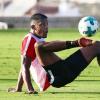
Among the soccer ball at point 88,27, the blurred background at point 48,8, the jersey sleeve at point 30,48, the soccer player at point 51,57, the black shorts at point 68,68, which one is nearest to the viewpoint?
the soccer player at point 51,57

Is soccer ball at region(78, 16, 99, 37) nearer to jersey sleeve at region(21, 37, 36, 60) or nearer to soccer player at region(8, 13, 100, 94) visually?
soccer player at region(8, 13, 100, 94)

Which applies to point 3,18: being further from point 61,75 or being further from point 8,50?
point 61,75

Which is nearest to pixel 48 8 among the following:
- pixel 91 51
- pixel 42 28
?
pixel 42 28

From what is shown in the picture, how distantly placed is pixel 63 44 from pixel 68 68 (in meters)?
0.46

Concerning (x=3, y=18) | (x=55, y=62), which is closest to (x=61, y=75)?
(x=55, y=62)

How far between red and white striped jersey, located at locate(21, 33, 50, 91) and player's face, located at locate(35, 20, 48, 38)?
93 mm

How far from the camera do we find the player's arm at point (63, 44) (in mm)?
10289

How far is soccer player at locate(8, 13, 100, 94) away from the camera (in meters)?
10.5

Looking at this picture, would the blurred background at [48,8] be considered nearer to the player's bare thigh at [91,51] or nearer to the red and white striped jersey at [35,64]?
the red and white striped jersey at [35,64]

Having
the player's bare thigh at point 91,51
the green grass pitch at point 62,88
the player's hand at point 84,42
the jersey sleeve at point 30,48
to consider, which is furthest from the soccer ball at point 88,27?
the green grass pitch at point 62,88

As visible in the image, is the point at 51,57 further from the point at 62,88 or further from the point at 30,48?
the point at 62,88

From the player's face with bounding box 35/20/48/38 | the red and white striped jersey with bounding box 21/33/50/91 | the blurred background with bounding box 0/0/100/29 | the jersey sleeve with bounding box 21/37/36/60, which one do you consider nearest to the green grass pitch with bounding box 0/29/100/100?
the red and white striped jersey with bounding box 21/33/50/91

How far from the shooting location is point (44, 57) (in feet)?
35.2

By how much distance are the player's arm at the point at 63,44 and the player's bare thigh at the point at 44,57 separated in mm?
80
